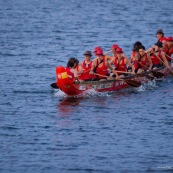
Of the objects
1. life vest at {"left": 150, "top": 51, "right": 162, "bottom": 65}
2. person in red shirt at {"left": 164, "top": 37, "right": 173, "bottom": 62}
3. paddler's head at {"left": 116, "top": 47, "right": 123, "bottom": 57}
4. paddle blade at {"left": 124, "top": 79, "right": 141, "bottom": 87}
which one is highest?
paddler's head at {"left": 116, "top": 47, "right": 123, "bottom": 57}

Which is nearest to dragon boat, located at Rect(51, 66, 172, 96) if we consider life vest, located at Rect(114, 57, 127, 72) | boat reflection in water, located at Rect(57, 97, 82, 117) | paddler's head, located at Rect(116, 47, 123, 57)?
boat reflection in water, located at Rect(57, 97, 82, 117)

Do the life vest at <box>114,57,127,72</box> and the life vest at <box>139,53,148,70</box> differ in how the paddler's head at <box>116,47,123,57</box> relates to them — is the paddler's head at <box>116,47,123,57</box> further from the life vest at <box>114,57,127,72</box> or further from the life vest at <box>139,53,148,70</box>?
the life vest at <box>139,53,148,70</box>

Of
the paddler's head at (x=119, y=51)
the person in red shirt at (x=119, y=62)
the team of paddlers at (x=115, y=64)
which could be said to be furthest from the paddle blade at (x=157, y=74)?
the paddler's head at (x=119, y=51)

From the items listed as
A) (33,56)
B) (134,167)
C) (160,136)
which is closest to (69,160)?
(134,167)

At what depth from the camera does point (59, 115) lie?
37125mm

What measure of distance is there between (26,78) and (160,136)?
41.5 feet

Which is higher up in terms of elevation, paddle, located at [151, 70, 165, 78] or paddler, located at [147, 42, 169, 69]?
paddler, located at [147, 42, 169, 69]

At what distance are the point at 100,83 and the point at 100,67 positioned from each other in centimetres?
84

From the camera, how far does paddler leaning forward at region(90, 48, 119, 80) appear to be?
1580 inches

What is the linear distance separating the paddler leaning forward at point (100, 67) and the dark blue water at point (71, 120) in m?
0.87

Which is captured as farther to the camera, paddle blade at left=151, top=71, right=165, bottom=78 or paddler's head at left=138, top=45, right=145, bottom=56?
paddle blade at left=151, top=71, right=165, bottom=78

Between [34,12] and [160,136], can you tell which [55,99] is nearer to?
[160,136]

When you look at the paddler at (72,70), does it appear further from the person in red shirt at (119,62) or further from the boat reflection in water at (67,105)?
the person in red shirt at (119,62)

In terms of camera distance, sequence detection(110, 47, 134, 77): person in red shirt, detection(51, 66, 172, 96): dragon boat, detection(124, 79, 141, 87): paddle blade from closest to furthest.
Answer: detection(51, 66, 172, 96): dragon boat, detection(124, 79, 141, 87): paddle blade, detection(110, 47, 134, 77): person in red shirt
